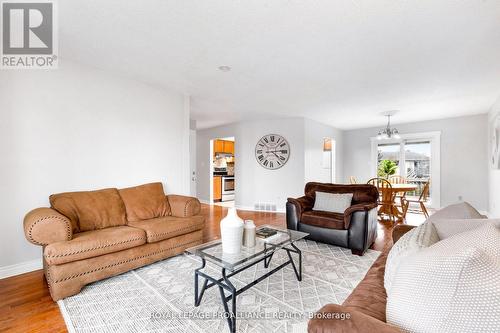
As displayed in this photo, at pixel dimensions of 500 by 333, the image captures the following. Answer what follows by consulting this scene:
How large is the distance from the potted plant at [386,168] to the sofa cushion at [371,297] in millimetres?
6119

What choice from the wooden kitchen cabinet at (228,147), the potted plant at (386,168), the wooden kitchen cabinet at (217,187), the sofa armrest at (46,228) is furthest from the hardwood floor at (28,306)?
the wooden kitchen cabinet at (228,147)

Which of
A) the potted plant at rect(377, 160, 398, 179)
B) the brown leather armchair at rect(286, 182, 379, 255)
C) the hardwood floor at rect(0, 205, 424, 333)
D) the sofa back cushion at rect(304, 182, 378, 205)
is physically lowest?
the hardwood floor at rect(0, 205, 424, 333)

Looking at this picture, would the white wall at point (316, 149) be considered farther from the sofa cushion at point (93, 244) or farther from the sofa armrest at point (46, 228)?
the sofa armrest at point (46, 228)

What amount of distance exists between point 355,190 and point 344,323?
3.01 metres

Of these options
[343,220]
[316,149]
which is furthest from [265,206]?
[343,220]

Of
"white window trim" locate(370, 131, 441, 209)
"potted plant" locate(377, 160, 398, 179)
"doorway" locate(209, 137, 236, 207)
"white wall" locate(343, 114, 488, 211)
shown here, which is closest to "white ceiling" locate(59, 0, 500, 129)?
"white wall" locate(343, 114, 488, 211)

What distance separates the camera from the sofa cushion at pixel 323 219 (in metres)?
3.01

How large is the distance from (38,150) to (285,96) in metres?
3.39

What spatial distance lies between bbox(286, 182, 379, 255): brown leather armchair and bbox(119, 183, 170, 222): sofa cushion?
1816mm

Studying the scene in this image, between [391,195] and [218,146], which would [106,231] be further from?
[218,146]

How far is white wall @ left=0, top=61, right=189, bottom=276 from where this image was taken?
91.6 inches

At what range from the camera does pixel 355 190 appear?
3463mm

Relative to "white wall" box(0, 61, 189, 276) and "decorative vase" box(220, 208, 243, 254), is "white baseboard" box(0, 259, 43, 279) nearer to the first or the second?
"white wall" box(0, 61, 189, 276)

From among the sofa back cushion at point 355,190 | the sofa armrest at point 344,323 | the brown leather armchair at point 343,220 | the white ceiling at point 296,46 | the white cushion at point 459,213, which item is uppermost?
the white ceiling at point 296,46
